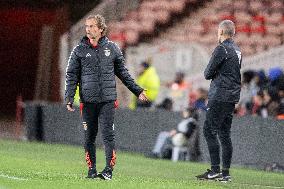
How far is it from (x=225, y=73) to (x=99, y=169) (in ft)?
9.25

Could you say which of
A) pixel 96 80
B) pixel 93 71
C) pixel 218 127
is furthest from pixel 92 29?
pixel 218 127

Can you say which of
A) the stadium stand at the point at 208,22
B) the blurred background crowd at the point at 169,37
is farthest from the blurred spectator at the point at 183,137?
the stadium stand at the point at 208,22

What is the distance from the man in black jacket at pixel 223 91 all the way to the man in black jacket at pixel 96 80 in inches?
64.2

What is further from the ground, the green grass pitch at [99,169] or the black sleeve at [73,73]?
the black sleeve at [73,73]

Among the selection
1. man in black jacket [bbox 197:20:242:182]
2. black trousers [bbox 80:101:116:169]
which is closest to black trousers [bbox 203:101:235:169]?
man in black jacket [bbox 197:20:242:182]

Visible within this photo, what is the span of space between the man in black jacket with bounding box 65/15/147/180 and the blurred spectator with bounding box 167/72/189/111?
978cm

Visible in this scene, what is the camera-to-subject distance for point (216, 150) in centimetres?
1611

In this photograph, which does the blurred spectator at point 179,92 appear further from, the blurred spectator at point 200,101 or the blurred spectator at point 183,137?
the blurred spectator at point 183,137

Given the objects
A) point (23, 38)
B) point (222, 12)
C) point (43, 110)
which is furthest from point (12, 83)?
point (43, 110)

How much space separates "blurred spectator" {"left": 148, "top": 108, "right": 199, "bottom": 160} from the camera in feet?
70.0

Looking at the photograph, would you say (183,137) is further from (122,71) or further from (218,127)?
(122,71)

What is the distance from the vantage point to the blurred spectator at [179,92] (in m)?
25.1

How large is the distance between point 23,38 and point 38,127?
18567 millimetres

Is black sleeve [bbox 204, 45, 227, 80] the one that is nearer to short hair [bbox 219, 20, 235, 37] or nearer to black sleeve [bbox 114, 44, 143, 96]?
short hair [bbox 219, 20, 235, 37]
